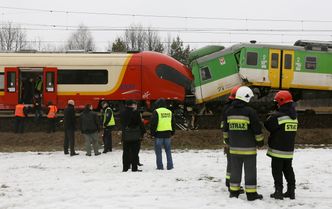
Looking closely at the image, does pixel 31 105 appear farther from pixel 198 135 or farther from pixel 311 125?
pixel 311 125

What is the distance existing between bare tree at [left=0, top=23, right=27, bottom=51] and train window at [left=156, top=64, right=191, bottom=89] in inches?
1695

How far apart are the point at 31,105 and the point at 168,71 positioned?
6.13 meters

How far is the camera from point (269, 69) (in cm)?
1830

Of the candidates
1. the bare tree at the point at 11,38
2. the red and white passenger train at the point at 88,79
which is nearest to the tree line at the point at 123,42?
the bare tree at the point at 11,38

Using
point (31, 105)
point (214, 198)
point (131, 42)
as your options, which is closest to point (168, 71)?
point (31, 105)

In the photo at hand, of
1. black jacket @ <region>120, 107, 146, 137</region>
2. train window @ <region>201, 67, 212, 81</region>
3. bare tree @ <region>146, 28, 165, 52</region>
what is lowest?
black jacket @ <region>120, 107, 146, 137</region>

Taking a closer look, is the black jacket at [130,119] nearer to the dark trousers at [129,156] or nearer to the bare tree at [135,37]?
the dark trousers at [129,156]

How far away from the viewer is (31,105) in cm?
1914

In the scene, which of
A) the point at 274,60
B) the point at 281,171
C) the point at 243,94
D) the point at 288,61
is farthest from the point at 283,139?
the point at 288,61

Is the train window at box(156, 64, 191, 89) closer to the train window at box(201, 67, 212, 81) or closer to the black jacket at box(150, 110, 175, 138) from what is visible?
the train window at box(201, 67, 212, 81)

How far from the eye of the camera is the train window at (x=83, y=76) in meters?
19.3

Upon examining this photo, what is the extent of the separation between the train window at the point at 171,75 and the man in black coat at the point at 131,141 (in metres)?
8.90

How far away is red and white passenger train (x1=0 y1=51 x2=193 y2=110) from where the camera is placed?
19.3 m

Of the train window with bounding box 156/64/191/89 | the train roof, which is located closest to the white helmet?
the train roof
